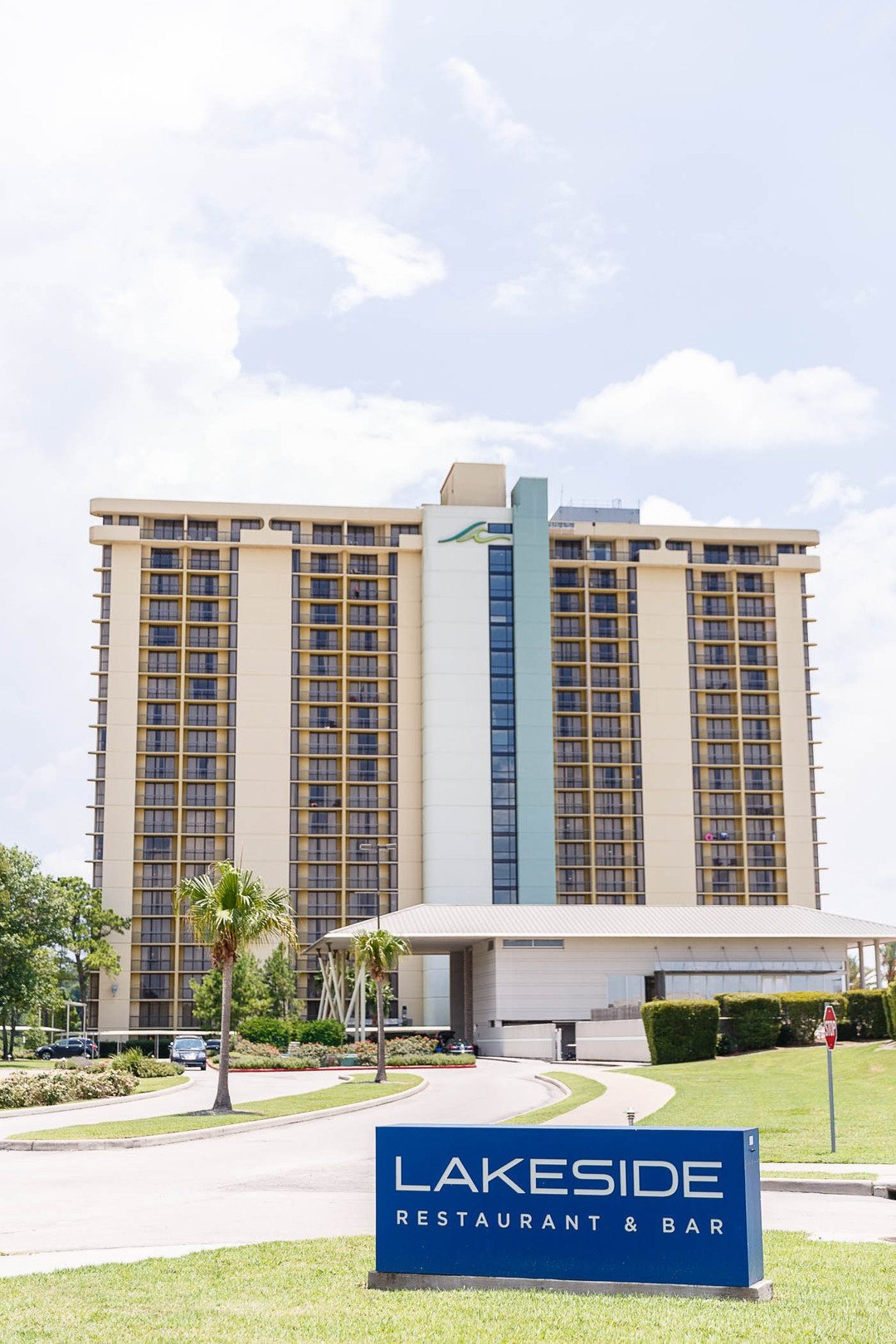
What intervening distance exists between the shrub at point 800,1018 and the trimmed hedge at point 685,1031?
9.82ft

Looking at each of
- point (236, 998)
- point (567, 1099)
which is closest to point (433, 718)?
point (236, 998)

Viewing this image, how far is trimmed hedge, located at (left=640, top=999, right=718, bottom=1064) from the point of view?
170 feet

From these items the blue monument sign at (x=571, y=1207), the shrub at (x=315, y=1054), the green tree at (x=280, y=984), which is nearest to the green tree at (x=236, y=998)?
the green tree at (x=280, y=984)

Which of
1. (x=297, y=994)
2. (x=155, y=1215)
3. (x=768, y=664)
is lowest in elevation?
(x=297, y=994)

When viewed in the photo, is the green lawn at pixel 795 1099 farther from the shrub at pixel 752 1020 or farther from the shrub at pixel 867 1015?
the shrub at pixel 867 1015

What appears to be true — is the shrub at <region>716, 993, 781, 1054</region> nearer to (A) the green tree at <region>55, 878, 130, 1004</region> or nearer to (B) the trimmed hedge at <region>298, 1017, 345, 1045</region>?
(B) the trimmed hedge at <region>298, 1017, 345, 1045</region>

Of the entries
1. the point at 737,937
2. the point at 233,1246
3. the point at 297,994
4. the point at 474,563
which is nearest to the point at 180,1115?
the point at 233,1246

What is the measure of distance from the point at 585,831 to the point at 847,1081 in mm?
76120

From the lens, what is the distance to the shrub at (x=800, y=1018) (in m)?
53.2

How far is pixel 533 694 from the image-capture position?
11088 cm

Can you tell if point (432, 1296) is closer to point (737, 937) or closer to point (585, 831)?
point (737, 937)

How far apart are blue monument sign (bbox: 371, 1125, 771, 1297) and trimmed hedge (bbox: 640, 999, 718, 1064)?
42644 mm

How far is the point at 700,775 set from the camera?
117 meters

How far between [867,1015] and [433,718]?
199 ft
